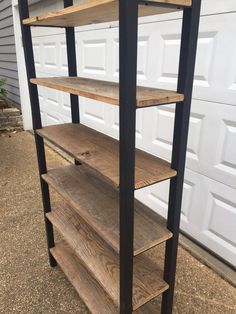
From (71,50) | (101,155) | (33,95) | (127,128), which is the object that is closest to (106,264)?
(101,155)

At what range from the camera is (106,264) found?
4.56 ft

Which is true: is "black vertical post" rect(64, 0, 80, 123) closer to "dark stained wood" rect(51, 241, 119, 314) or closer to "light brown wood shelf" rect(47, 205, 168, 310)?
"light brown wood shelf" rect(47, 205, 168, 310)

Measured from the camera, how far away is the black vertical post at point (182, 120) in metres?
0.93

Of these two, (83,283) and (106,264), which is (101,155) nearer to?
(106,264)

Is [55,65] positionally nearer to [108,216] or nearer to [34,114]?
[34,114]

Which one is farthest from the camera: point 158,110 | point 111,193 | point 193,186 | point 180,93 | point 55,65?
point 55,65

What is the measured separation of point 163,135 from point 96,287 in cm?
115

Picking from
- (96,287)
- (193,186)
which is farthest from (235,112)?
(96,287)

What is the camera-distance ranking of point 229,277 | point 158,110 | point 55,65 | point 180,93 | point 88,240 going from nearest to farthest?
point 180,93 < point 88,240 < point 229,277 < point 158,110 < point 55,65

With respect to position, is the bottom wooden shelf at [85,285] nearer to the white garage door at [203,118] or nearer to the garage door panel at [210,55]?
the white garage door at [203,118]

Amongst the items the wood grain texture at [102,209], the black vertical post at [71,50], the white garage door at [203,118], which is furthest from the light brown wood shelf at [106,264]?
the black vertical post at [71,50]

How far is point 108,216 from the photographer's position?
1267 mm

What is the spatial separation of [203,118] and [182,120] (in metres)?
0.80

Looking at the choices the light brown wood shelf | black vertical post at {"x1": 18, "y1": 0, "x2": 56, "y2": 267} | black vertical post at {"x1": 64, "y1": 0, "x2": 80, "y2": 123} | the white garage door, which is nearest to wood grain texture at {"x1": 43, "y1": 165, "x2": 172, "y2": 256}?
black vertical post at {"x1": 18, "y1": 0, "x2": 56, "y2": 267}
